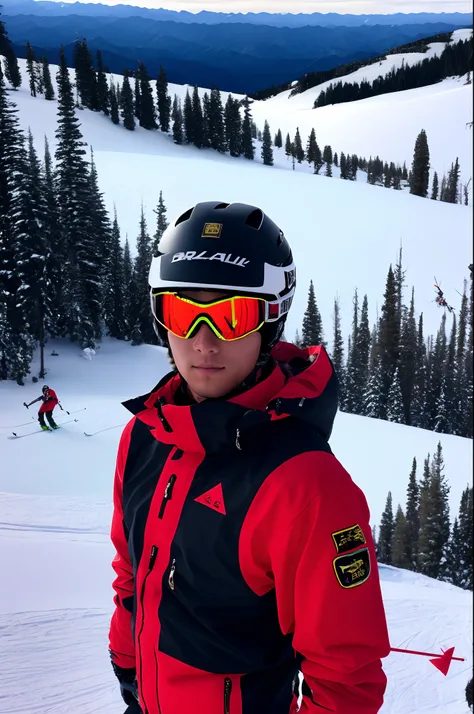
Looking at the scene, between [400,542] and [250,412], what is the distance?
22.0 meters

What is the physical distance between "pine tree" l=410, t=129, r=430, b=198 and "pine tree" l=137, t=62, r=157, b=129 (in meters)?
10.3

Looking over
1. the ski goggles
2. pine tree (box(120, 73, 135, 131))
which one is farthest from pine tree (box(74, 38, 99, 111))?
the ski goggles

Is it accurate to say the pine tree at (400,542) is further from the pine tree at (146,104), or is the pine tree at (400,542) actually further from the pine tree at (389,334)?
the pine tree at (146,104)

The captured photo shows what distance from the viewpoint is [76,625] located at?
2.79 meters

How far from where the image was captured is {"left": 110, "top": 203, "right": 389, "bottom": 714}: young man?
110 cm

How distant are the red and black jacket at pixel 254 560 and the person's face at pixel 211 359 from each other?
100mm

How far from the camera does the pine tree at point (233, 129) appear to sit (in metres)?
8.45

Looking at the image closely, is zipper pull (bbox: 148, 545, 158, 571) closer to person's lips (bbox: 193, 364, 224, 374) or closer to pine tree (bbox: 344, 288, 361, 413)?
person's lips (bbox: 193, 364, 224, 374)

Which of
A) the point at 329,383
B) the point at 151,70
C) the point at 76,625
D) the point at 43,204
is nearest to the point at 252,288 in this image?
the point at 329,383

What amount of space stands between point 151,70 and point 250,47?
1.43 metres

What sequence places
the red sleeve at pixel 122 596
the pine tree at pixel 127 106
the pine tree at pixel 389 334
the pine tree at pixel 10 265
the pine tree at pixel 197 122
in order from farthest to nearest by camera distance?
the pine tree at pixel 389 334, the pine tree at pixel 197 122, the pine tree at pixel 127 106, the pine tree at pixel 10 265, the red sleeve at pixel 122 596

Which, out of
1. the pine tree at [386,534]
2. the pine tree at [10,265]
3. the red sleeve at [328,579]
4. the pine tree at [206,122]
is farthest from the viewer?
the pine tree at [386,534]

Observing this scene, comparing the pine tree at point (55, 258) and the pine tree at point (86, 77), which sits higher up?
the pine tree at point (86, 77)

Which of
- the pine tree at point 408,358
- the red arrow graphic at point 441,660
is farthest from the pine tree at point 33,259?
the pine tree at point 408,358
